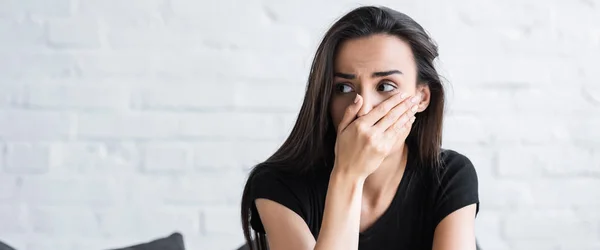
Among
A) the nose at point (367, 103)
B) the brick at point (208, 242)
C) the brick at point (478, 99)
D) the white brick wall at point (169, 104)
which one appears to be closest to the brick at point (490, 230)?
the white brick wall at point (169, 104)

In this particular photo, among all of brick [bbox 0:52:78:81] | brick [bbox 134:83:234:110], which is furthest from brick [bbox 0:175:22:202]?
brick [bbox 134:83:234:110]

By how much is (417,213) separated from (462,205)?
10 centimetres

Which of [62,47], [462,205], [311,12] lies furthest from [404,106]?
[62,47]

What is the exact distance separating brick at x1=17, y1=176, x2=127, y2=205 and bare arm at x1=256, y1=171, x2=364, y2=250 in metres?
0.70

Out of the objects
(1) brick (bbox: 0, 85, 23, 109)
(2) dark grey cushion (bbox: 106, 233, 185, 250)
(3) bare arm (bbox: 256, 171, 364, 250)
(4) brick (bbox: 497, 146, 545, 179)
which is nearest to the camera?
(3) bare arm (bbox: 256, 171, 364, 250)

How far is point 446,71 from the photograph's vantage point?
222 centimetres

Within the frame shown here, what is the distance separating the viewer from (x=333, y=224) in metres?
1.46

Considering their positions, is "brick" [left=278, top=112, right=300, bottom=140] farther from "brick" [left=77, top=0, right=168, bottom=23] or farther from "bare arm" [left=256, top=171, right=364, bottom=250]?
"bare arm" [left=256, top=171, right=364, bottom=250]

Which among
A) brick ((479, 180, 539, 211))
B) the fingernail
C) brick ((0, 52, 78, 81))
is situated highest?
the fingernail

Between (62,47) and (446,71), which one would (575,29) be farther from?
(62,47)

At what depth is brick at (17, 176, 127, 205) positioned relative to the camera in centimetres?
209

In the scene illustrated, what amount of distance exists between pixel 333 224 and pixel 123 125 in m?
0.83

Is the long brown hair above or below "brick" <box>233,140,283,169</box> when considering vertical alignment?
above

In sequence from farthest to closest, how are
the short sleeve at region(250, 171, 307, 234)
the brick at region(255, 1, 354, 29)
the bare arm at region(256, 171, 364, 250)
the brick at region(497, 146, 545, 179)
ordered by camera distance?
the brick at region(497, 146, 545, 179) < the brick at region(255, 1, 354, 29) < the short sleeve at region(250, 171, 307, 234) < the bare arm at region(256, 171, 364, 250)
